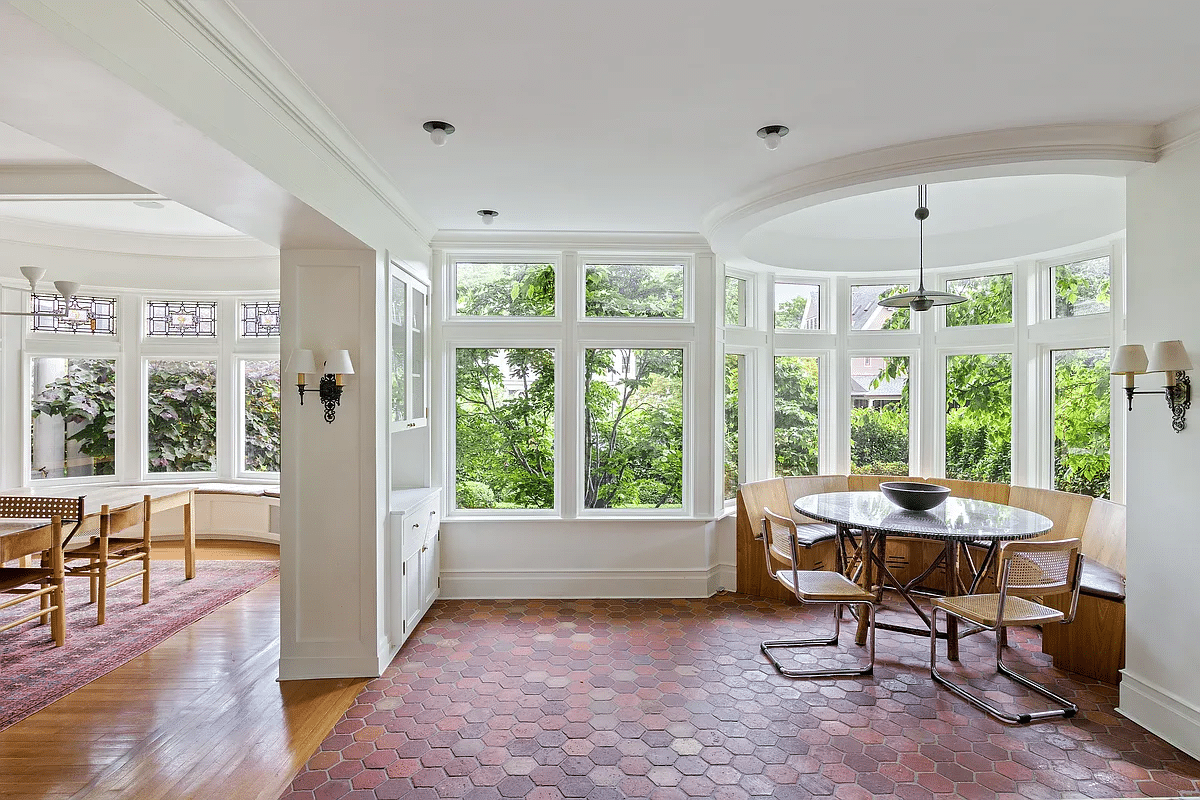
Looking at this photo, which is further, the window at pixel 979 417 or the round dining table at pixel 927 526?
the window at pixel 979 417

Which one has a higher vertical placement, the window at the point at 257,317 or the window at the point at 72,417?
the window at the point at 257,317

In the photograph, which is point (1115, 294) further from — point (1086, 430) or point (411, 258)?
point (411, 258)

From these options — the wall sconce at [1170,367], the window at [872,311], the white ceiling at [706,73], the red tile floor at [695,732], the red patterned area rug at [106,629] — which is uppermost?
the white ceiling at [706,73]

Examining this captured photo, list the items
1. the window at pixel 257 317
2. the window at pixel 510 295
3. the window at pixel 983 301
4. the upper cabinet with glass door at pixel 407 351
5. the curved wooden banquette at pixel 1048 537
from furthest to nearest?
the window at pixel 257 317, the window at pixel 983 301, the window at pixel 510 295, the upper cabinet with glass door at pixel 407 351, the curved wooden banquette at pixel 1048 537

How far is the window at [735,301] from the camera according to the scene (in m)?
5.19

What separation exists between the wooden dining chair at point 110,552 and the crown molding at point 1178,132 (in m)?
6.23

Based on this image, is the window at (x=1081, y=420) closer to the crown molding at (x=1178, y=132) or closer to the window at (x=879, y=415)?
the window at (x=879, y=415)

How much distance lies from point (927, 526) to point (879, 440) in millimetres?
2194

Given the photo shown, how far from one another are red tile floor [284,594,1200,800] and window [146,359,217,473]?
13.4 feet

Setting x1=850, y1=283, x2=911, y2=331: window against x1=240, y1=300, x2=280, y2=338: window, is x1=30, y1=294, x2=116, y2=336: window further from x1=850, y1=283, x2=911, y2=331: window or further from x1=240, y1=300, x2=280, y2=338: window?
x1=850, y1=283, x2=911, y2=331: window

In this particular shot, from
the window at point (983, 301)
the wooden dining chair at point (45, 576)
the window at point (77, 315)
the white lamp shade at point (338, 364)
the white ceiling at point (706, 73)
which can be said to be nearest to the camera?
the white ceiling at point (706, 73)

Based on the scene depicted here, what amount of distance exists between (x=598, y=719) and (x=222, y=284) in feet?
18.8

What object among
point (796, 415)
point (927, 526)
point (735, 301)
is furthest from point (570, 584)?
point (735, 301)

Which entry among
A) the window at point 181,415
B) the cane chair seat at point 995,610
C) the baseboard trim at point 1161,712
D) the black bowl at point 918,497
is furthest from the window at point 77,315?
the baseboard trim at point 1161,712
